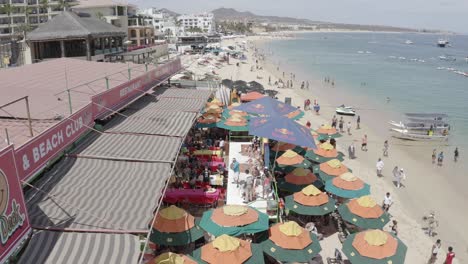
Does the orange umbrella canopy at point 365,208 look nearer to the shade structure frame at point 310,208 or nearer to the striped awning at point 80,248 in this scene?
the shade structure frame at point 310,208

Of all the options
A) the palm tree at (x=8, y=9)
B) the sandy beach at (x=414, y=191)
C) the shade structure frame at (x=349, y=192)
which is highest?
the palm tree at (x=8, y=9)

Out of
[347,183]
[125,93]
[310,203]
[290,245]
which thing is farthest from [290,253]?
[125,93]

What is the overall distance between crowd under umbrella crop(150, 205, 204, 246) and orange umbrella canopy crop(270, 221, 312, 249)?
7.51ft

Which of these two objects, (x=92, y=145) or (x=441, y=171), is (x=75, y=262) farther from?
(x=441, y=171)

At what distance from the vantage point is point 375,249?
37.3 ft

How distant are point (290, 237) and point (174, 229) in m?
3.39

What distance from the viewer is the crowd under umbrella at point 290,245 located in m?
11.2

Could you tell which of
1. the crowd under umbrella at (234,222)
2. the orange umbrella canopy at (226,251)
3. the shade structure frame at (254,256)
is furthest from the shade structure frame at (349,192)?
the orange umbrella canopy at (226,251)

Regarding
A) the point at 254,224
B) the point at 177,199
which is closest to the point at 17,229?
the point at 254,224

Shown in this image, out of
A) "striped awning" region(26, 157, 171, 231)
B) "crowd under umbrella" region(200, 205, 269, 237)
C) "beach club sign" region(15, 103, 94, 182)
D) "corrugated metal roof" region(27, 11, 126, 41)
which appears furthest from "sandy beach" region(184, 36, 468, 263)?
"corrugated metal roof" region(27, 11, 126, 41)

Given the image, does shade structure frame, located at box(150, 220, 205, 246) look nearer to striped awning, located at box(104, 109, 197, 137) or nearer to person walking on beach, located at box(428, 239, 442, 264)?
striped awning, located at box(104, 109, 197, 137)

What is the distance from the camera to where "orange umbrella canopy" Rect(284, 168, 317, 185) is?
16.4m

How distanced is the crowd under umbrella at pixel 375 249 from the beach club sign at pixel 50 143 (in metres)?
8.48

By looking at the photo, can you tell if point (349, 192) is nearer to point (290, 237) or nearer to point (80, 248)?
point (290, 237)
